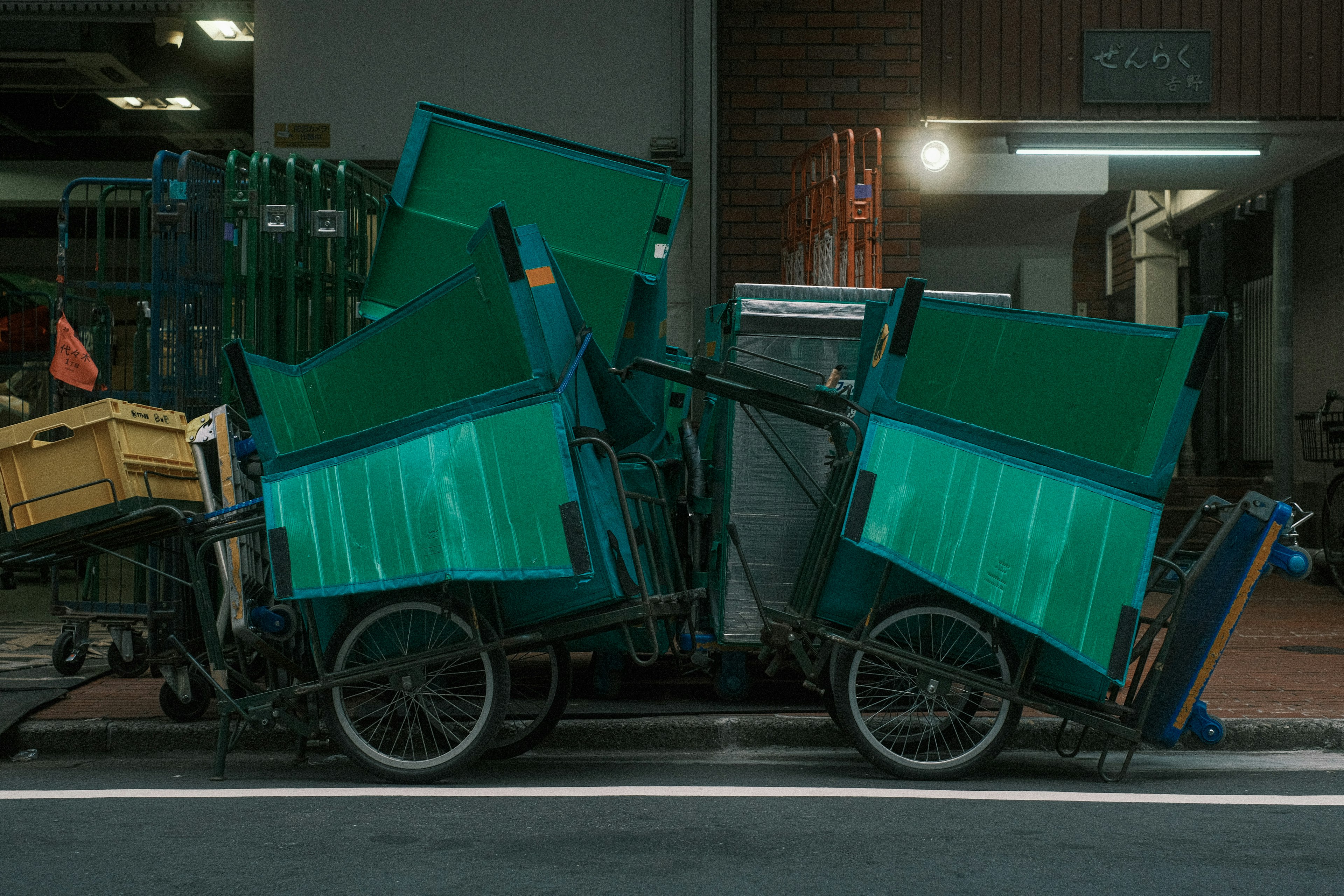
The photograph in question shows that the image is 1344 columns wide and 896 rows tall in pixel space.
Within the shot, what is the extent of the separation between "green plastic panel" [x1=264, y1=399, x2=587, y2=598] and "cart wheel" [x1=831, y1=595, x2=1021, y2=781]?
1307 millimetres

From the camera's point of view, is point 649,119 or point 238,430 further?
point 649,119

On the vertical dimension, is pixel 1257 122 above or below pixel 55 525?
above

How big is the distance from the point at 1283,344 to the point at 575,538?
1095 cm

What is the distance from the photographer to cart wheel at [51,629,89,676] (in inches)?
257

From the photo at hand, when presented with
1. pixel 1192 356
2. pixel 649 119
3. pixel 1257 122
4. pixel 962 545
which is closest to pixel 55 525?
pixel 962 545

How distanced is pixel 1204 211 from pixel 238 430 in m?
12.3

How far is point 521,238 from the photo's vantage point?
5133 millimetres

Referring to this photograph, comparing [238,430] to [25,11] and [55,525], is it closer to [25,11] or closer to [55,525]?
[55,525]

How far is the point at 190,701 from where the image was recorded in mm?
6047

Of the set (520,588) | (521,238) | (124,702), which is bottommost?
(124,702)

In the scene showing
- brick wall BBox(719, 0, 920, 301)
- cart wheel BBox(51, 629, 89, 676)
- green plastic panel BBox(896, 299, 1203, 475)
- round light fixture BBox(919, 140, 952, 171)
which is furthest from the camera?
round light fixture BBox(919, 140, 952, 171)

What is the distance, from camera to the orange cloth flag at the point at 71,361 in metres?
6.34

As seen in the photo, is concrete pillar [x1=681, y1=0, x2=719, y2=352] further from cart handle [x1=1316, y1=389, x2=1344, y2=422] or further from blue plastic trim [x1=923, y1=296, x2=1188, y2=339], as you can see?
cart handle [x1=1316, y1=389, x2=1344, y2=422]

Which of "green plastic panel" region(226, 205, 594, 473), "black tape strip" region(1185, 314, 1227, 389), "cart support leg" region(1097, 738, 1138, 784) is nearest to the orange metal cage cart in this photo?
"black tape strip" region(1185, 314, 1227, 389)
